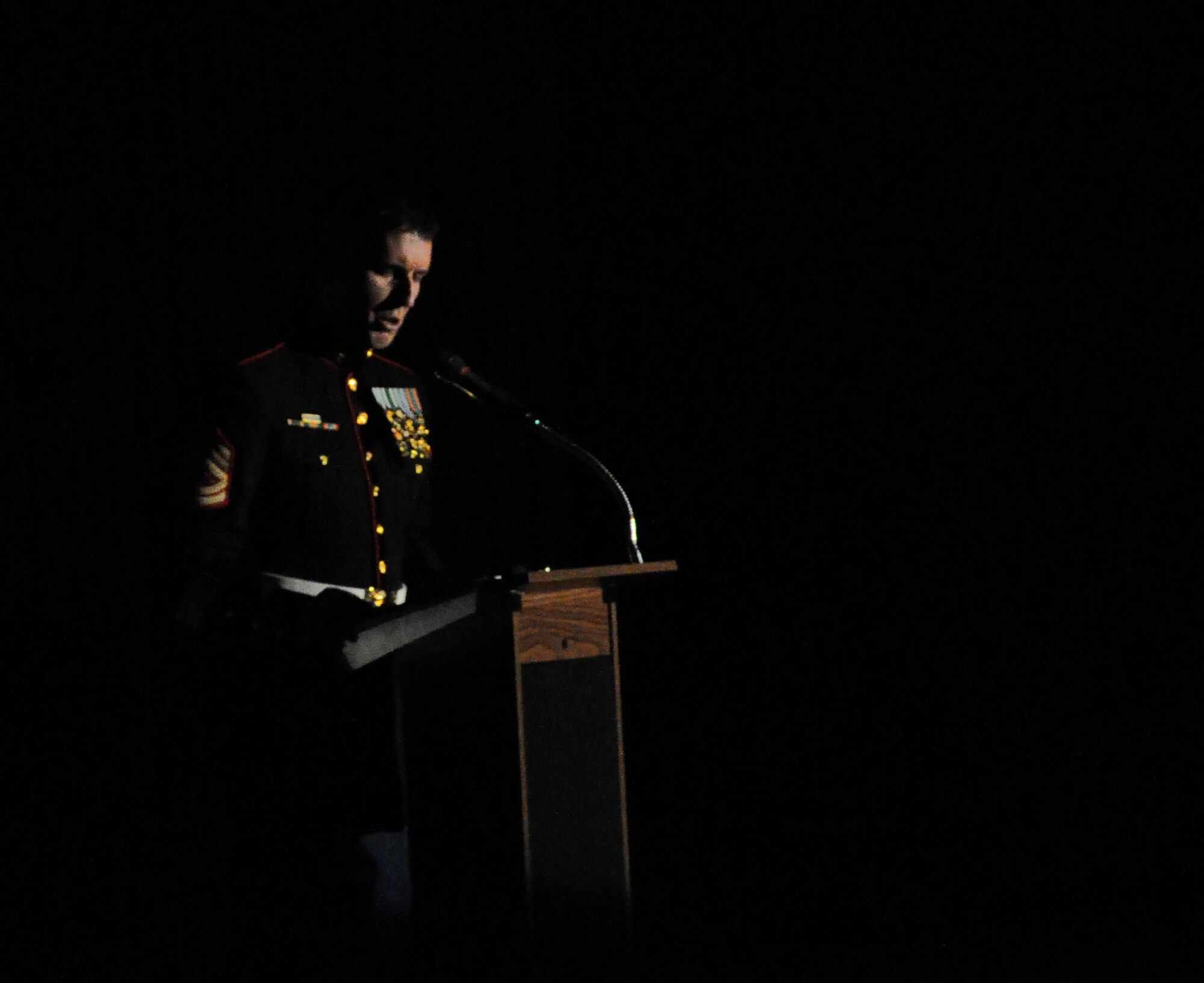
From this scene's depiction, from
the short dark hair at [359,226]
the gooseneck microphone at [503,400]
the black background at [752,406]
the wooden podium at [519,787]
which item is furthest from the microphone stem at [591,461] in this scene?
the black background at [752,406]

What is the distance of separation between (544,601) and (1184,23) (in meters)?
1.82

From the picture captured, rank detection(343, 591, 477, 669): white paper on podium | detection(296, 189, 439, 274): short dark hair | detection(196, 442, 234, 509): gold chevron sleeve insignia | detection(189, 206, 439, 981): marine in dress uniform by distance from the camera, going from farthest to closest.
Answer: detection(296, 189, 439, 274): short dark hair < detection(196, 442, 234, 509): gold chevron sleeve insignia < detection(189, 206, 439, 981): marine in dress uniform < detection(343, 591, 477, 669): white paper on podium

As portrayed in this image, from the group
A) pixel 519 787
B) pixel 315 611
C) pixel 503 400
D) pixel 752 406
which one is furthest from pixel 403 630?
pixel 752 406

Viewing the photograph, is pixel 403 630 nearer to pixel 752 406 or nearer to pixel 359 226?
pixel 359 226

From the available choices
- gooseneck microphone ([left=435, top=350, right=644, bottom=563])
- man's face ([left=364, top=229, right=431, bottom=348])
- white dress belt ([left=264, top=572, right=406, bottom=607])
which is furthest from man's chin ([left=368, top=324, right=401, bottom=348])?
white dress belt ([left=264, top=572, right=406, bottom=607])

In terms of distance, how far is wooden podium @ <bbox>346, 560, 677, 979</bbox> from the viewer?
162cm

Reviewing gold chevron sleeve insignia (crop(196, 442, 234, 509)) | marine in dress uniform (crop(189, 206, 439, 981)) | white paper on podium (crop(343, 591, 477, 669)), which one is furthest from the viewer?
gold chevron sleeve insignia (crop(196, 442, 234, 509))

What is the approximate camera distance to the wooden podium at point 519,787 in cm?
162

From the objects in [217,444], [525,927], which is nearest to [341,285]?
[217,444]

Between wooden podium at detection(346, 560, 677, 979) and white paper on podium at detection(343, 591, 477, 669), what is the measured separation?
0.17ft

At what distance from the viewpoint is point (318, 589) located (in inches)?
72.7

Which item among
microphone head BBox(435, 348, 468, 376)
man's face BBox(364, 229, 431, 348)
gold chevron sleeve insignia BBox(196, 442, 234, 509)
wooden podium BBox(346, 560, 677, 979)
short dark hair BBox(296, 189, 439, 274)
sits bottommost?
wooden podium BBox(346, 560, 677, 979)

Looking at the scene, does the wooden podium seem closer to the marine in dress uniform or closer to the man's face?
the marine in dress uniform

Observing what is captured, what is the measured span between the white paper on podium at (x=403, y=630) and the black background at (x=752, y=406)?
2.69 feet
